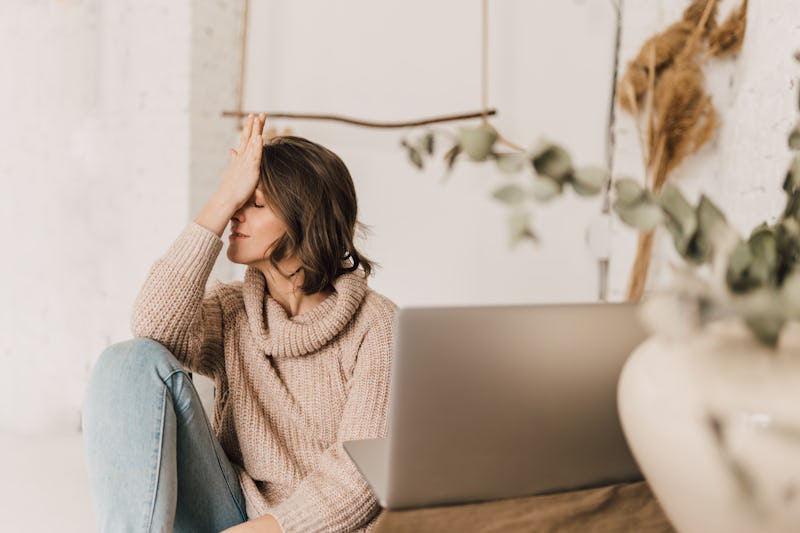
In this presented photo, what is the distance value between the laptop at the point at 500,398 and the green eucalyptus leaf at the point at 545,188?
0.16 m

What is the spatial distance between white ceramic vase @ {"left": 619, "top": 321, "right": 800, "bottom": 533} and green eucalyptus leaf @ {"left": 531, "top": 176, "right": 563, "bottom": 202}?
122mm

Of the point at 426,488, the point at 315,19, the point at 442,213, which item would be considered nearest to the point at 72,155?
the point at 315,19

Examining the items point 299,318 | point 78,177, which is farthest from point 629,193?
point 78,177

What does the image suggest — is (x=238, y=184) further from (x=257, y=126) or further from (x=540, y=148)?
(x=540, y=148)

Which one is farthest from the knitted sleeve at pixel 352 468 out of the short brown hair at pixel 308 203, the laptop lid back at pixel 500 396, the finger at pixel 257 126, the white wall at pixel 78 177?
the white wall at pixel 78 177

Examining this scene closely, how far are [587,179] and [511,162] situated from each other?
5 cm

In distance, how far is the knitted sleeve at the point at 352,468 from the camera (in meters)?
1.07

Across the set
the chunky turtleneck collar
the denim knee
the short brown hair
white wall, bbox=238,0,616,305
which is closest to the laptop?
the denim knee

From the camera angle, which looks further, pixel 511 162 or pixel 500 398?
pixel 500 398

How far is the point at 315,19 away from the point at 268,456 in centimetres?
178

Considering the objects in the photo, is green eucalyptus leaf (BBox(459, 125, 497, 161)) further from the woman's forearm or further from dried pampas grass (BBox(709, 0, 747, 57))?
dried pampas grass (BBox(709, 0, 747, 57))

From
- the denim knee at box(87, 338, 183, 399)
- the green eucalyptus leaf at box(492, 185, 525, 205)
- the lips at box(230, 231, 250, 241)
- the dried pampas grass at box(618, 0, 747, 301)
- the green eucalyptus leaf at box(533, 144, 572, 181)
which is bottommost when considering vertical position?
the denim knee at box(87, 338, 183, 399)

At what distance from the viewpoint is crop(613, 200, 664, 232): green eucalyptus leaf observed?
0.44 metres

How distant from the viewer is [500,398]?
0.58 metres
